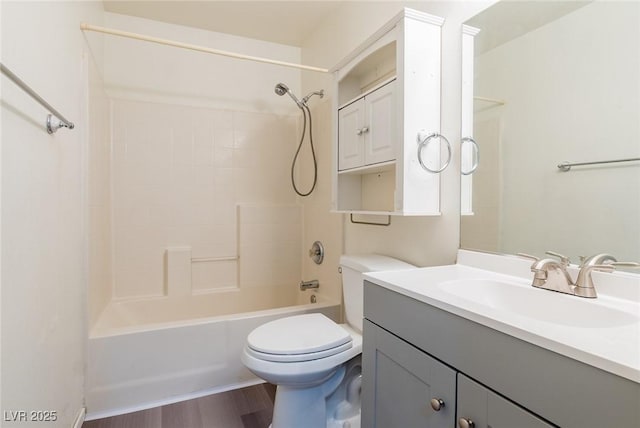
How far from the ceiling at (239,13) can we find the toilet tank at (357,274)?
1678mm

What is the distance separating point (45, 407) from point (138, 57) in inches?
85.4

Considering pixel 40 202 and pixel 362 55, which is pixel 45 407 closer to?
pixel 40 202

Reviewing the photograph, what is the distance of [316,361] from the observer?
1269 millimetres

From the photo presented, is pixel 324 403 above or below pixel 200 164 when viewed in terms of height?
below

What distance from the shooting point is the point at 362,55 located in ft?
5.00

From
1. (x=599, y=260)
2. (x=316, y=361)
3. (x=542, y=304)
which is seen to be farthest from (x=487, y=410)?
(x=316, y=361)

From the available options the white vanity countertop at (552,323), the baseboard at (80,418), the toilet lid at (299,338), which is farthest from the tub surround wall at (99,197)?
the white vanity countertop at (552,323)

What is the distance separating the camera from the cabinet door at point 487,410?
0.59 m

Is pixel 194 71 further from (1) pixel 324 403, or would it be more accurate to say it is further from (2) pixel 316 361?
(1) pixel 324 403

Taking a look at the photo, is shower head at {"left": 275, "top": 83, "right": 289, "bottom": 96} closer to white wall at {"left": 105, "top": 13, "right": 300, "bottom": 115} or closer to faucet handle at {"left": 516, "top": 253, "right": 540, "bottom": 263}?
white wall at {"left": 105, "top": 13, "right": 300, "bottom": 115}

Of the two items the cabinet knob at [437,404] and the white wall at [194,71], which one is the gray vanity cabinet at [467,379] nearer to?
the cabinet knob at [437,404]

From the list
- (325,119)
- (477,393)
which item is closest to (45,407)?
(477,393)

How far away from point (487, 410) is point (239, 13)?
8.31 feet

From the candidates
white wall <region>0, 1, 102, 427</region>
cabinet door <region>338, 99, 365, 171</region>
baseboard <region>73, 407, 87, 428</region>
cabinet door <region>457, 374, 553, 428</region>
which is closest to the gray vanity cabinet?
cabinet door <region>457, 374, 553, 428</region>
